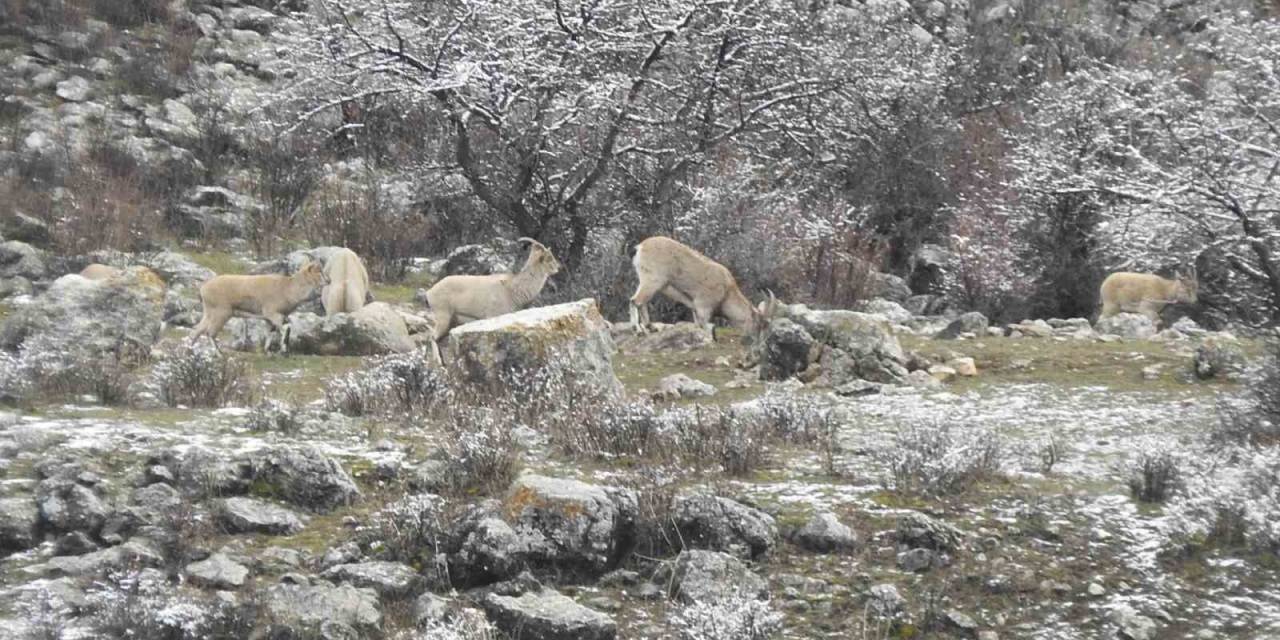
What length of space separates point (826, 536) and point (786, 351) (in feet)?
16.8

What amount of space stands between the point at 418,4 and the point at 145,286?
7.18m

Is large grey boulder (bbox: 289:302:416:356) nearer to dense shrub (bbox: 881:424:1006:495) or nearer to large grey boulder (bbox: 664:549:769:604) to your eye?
dense shrub (bbox: 881:424:1006:495)

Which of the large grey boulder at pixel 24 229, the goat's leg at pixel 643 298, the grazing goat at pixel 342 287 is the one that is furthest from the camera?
the large grey boulder at pixel 24 229

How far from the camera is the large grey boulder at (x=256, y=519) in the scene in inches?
249

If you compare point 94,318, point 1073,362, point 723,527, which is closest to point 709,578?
point 723,527

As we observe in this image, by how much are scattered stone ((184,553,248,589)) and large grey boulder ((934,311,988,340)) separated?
30.4 ft

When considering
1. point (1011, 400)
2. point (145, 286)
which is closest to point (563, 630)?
point (1011, 400)

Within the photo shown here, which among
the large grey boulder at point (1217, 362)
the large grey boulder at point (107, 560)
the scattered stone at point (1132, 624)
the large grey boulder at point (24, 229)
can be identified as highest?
the large grey boulder at point (1217, 362)

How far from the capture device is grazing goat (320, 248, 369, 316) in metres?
14.0

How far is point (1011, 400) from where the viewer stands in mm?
10062

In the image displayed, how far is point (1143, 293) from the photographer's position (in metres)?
17.1

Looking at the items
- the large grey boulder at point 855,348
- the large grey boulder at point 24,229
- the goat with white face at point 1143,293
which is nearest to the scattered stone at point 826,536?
the large grey boulder at point 855,348

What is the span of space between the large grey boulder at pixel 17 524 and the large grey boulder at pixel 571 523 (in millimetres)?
2003

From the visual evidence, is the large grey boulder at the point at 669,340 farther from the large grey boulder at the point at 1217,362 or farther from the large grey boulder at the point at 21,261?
the large grey boulder at the point at 21,261
